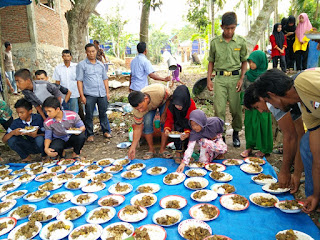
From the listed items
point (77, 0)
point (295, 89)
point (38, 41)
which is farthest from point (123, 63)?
point (295, 89)

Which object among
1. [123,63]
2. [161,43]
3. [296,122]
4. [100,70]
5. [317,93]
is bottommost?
[296,122]

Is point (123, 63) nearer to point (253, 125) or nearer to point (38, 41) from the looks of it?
point (38, 41)

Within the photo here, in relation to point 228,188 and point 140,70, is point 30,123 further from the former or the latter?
point 228,188

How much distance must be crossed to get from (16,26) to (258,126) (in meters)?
9.74

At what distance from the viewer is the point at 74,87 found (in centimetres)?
466

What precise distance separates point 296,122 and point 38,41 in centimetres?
982

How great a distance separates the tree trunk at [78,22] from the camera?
201 inches

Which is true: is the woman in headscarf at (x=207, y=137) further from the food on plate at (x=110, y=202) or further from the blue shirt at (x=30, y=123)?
the blue shirt at (x=30, y=123)

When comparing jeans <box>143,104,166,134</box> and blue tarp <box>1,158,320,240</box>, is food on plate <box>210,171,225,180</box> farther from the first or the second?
jeans <box>143,104,166,134</box>

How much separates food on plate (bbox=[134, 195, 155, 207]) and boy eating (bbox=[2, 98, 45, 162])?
2.16 metres

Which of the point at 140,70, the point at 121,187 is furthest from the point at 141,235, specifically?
the point at 140,70

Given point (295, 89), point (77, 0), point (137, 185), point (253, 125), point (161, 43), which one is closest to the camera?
point (295, 89)

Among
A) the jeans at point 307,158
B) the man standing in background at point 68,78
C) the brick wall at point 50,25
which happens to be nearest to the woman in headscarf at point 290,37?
the jeans at point 307,158

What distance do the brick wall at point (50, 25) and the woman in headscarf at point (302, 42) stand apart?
30.2ft
